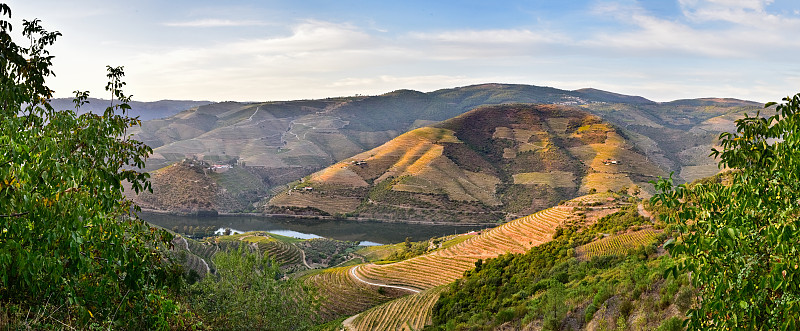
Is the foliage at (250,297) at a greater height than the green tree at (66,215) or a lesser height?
lesser

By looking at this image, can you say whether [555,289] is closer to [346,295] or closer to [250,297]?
[250,297]

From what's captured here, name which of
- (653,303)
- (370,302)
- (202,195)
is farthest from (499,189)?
(653,303)

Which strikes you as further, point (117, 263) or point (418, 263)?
point (418, 263)

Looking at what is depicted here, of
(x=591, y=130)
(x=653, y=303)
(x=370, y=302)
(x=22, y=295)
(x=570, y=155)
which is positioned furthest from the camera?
(x=591, y=130)

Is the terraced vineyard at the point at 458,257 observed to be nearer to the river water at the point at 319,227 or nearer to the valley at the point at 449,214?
the valley at the point at 449,214

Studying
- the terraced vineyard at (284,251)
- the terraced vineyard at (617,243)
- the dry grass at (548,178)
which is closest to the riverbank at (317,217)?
the dry grass at (548,178)

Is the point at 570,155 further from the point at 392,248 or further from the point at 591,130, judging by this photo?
the point at 392,248

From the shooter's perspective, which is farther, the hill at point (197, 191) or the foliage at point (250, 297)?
the hill at point (197, 191)
